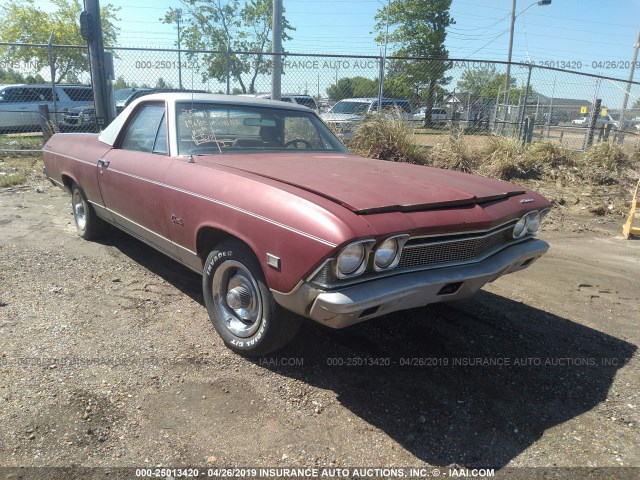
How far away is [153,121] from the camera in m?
3.99

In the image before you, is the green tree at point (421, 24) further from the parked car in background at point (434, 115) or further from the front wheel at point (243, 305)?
the front wheel at point (243, 305)

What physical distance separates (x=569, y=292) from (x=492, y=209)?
2074 mm

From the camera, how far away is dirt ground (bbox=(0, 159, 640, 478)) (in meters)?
2.31

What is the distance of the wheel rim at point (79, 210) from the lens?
520 cm

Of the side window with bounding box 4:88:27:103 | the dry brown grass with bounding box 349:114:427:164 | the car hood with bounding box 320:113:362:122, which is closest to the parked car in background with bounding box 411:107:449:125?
the dry brown grass with bounding box 349:114:427:164

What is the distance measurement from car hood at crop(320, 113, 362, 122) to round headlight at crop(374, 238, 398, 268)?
7.44 metres

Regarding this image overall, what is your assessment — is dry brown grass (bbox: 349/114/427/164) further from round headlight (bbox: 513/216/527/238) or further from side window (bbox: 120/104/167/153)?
round headlight (bbox: 513/216/527/238)

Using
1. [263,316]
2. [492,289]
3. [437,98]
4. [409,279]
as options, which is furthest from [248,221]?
[437,98]

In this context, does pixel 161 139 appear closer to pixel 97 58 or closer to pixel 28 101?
pixel 97 58

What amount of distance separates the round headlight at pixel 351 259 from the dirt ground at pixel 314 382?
82 cm

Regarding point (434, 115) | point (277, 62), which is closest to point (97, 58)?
point (277, 62)

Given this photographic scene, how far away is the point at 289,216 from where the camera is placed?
244 cm

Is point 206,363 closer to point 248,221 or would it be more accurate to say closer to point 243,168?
point 248,221

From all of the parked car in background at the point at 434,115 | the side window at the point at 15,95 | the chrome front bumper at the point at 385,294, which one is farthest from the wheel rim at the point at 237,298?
the side window at the point at 15,95
